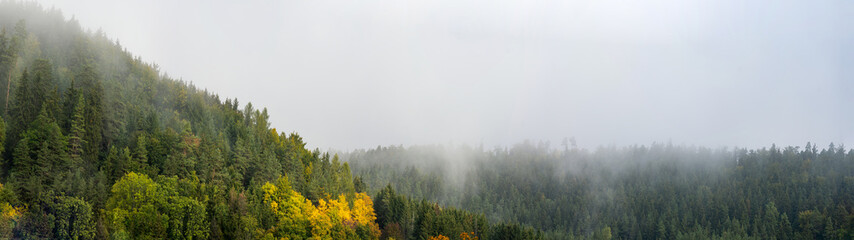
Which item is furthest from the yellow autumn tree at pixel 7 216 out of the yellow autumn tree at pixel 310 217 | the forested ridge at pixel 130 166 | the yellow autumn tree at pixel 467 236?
the yellow autumn tree at pixel 467 236

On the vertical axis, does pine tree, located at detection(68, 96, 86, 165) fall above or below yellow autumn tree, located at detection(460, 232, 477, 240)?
above

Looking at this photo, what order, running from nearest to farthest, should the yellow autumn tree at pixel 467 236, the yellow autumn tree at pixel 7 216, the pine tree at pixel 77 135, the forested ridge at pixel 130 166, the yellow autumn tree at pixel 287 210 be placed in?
the yellow autumn tree at pixel 7 216, the forested ridge at pixel 130 166, the pine tree at pixel 77 135, the yellow autumn tree at pixel 287 210, the yellow autumn tree at pixel 467 236

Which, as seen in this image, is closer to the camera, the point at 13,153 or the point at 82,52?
the point at 13,153

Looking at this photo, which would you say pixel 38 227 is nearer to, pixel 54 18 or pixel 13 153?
pixel 13 153

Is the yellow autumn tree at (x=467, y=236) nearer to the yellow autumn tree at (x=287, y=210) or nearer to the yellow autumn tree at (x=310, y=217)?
the yellow autumn tree at (x=310, y=217)

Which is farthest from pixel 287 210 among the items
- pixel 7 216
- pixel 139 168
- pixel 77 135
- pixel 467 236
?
pixel 467 236

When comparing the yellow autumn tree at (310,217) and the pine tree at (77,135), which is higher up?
the pine tree at (77,135)

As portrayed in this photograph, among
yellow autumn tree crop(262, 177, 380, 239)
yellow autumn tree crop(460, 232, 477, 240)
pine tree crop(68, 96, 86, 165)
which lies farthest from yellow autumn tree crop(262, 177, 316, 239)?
yellow autumn tree crop(460, 232, 477, 240)

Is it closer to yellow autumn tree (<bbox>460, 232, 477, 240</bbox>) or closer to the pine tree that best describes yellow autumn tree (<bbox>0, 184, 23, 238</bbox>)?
the pine tree

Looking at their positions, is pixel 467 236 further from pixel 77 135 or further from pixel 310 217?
pixel 77 135

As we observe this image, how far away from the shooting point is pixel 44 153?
102 meters

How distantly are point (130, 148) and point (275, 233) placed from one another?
29819 mm

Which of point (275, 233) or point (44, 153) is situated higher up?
point (44, 153)

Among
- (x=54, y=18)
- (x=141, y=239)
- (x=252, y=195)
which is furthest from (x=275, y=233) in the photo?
(x=54, y=18)
